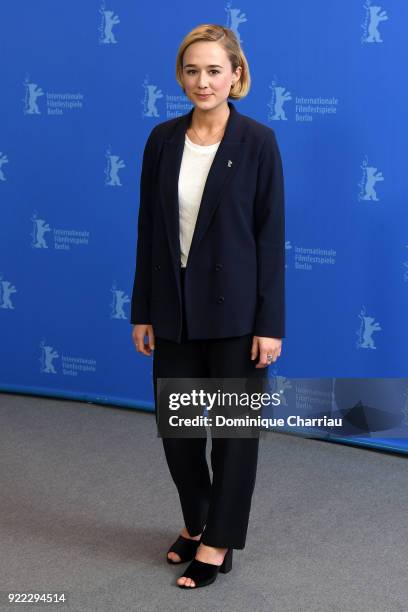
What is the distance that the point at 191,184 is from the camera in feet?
7.45

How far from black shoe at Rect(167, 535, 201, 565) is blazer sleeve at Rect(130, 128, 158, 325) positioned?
25.9 inches

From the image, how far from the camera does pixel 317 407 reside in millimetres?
3580

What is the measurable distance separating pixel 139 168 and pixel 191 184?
1.48 m

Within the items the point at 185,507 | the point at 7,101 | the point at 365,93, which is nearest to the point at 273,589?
the point at 185,507

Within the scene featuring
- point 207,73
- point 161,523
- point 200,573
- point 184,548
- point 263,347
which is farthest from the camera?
point 161,523

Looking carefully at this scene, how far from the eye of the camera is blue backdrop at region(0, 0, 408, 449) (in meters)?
3.23

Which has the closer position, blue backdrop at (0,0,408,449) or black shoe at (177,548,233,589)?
black shoe at (177,548,233,589)

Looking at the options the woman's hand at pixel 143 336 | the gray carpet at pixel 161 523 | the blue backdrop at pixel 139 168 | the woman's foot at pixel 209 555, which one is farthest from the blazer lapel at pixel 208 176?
the blue backdrop at pixel 139 168

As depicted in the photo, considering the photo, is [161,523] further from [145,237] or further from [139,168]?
[139,168]

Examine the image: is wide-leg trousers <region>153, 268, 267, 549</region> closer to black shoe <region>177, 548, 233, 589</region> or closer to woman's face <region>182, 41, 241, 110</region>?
black shoe <region>177, 548, 233, 589</region>

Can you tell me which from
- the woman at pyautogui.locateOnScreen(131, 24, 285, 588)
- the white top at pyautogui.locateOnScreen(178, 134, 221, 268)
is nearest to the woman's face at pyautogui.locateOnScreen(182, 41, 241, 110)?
the woman at pyautogui.locateOnScreen(131, 24, 285, 588)

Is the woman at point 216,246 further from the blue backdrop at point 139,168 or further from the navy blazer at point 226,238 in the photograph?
the blue backdrop at point 139,168

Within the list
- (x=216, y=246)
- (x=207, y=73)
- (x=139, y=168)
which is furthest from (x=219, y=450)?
(x=139, y=168)

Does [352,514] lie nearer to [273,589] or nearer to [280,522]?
[280,522]
